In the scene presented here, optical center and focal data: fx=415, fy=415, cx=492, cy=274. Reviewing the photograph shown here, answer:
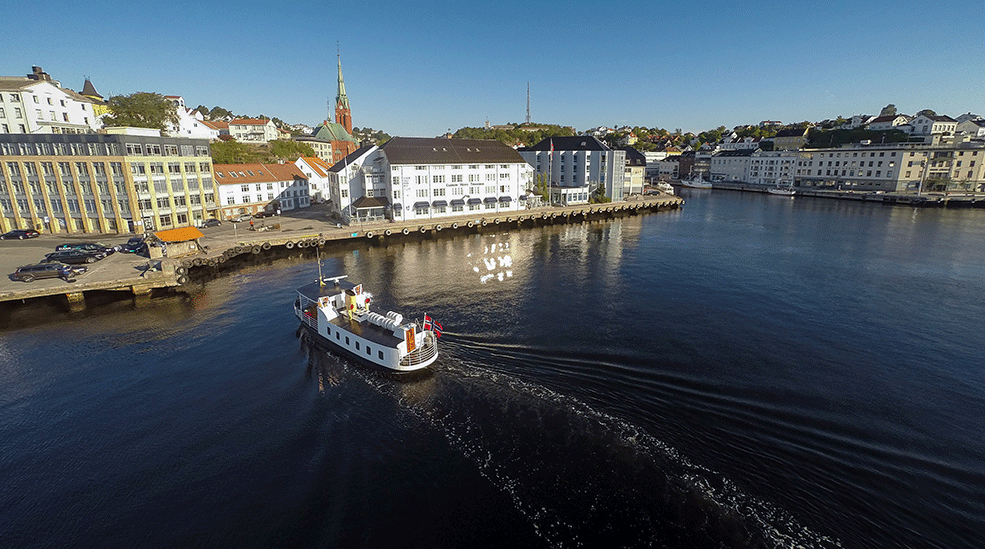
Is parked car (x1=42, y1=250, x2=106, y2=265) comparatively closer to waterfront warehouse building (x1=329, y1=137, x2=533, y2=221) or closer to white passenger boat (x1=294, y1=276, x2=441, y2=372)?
white passenger boat (x1=294, y1=276, x2=441, y2=372)

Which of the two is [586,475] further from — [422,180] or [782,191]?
[782,191]

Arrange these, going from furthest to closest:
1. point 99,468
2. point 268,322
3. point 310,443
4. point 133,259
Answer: point 133,259, point 268,322, point 310,443, point 99,468

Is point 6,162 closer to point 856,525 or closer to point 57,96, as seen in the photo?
point 57,96

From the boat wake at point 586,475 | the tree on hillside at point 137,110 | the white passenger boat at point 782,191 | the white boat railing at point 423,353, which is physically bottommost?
the boat wake at point 586,475

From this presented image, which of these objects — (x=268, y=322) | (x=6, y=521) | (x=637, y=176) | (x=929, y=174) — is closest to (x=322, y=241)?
(x=268, y=322)

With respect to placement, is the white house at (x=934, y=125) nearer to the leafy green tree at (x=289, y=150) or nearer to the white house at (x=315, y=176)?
the white house at (x=315, y=176)

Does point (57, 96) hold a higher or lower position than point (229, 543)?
higher

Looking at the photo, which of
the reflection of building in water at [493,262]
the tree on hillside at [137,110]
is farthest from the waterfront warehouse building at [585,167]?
the tree on hillside at [137,110]

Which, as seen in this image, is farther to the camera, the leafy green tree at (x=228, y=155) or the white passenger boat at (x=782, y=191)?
the white passenger boat at (x=782, y=191)
